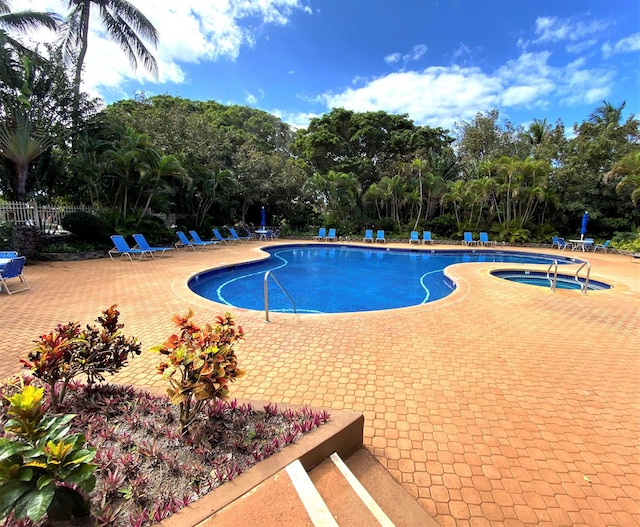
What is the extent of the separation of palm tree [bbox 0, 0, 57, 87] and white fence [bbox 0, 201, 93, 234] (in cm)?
445

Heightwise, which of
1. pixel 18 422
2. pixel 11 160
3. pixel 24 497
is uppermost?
pixel 11 160

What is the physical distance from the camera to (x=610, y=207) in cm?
1791

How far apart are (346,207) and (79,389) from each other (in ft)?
69.9

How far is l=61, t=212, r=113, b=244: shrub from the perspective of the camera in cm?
1123

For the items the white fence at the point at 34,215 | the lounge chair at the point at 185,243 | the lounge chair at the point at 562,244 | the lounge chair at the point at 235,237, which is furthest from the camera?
the lounge chair at the point at 235,237

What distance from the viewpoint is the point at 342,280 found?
1011 cm

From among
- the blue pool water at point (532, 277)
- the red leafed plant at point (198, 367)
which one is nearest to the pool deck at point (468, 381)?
the red leafed plant at point (198, 367)

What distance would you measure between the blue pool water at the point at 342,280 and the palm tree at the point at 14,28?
394 inches

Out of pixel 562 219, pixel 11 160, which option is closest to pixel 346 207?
pixel 562 219

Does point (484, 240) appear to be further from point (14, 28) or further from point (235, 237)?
point (14, 28)

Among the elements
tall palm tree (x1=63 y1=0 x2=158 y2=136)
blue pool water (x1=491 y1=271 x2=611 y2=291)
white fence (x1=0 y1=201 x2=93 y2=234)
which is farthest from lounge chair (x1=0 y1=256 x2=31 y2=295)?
blue pool water (x1=491 y1=271 x2=611 y2=291)

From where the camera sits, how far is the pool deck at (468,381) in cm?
197

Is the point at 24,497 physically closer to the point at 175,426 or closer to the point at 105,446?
the point at 105,446

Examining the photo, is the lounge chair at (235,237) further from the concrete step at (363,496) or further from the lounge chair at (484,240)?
the concrete step at (363,496)
